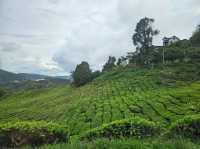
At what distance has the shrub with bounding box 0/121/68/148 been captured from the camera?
11266mm

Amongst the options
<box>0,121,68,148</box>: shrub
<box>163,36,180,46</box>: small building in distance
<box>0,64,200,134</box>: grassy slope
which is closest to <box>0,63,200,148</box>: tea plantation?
<box>0,64,200,134</box>: grassy slope

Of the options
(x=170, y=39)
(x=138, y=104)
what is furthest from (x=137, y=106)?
(x=170, y=39)

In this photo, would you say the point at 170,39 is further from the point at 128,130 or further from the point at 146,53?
the point at 128,130

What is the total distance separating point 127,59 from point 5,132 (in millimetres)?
109756

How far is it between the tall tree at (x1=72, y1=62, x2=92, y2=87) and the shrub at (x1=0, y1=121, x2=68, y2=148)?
82.7 meters

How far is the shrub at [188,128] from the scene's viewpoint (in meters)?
10.6

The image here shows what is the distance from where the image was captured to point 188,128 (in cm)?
1077

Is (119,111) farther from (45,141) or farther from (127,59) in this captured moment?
(127,59)

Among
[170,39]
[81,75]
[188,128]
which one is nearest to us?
[188,128]

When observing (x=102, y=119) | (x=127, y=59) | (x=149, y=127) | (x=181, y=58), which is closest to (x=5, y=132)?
(x=149, y=127)

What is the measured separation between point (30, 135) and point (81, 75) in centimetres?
8442

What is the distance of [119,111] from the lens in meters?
35.2

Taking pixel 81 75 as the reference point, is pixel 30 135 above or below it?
below

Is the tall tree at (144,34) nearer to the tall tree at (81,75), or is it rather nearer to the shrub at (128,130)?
the tall tree at (81,75)
